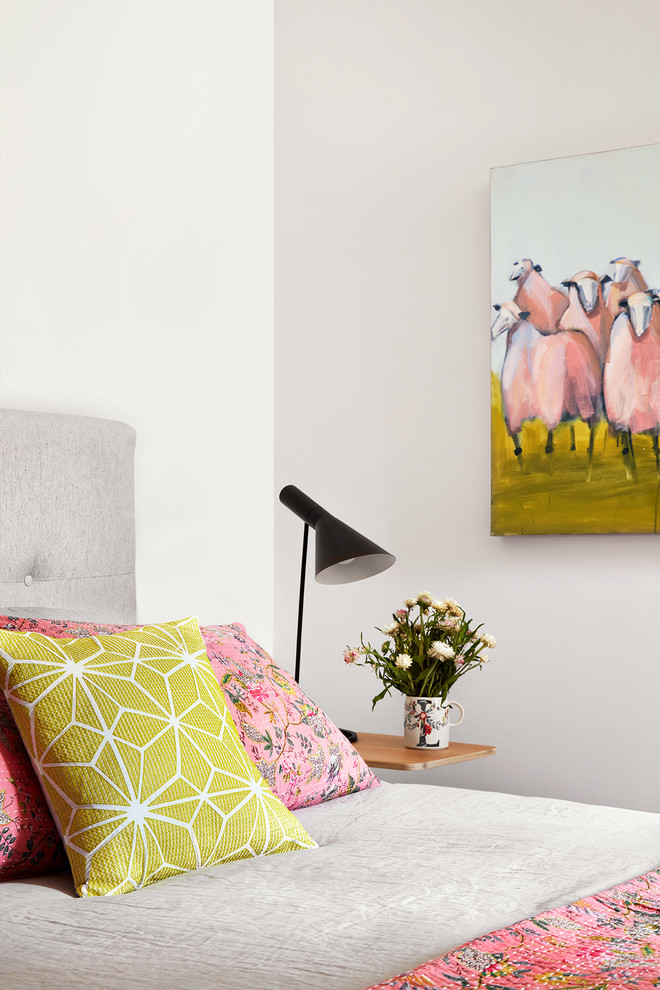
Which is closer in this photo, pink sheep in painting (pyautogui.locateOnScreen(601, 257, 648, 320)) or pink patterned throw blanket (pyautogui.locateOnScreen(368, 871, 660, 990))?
pink patterned throw blanket (pyautogui.locateOnScreen(368, 871, 660, 990))

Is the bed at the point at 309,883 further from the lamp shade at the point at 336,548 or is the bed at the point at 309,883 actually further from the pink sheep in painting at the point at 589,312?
the pink sheep in painting at the point at 589,312

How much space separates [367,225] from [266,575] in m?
1.03

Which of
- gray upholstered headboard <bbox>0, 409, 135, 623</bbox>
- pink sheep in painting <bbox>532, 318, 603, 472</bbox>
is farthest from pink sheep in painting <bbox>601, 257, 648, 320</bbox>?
gray upholstered headboard <bbox>0, 409, 135, 623</bbox>

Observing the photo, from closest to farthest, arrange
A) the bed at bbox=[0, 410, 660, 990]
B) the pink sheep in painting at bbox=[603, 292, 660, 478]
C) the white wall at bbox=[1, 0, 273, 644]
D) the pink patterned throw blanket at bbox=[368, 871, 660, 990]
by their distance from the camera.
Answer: the pink patterned throw blanket at bbox=[368, 871, 660, 990] < the bed at bbox=[0, 410, 660, 990] < the white wall at bbox=[1, 0, 273, 644] < the pink sheep in painting at bbox=[603, 292, 660, 478]

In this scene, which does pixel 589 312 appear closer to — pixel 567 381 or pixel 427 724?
pixel 567 381

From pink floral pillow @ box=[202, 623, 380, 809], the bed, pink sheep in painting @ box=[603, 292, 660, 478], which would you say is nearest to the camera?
the bed

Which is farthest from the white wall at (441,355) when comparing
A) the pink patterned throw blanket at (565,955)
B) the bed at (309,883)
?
the pink patterned throw blanket at (565,955)

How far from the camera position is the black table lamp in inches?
91.8

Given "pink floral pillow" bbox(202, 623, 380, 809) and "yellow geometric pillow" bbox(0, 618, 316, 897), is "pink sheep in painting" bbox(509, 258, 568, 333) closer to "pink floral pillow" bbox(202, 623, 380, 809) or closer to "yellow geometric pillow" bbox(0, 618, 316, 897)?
"pink floral pillow" bbox(202, 623, 380, 809)

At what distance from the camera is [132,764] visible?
4.66 ft

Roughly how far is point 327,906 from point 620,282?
73.3 inches

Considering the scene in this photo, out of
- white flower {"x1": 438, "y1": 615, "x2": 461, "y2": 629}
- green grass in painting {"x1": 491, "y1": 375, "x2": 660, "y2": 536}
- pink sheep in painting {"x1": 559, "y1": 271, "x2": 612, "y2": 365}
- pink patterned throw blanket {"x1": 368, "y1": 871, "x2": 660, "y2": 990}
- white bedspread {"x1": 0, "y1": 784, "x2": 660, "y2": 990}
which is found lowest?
white bedspread {"x1": 0, "y1": 784, "x2": 660, "y2": 990}

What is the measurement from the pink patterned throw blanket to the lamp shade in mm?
1168

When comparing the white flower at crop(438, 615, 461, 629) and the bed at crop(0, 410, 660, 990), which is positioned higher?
the white flower at crop(438, 615, 461, 629)
